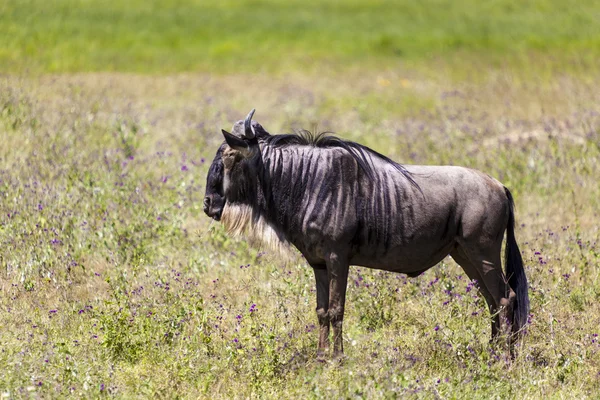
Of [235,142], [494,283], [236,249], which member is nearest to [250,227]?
[235,142]

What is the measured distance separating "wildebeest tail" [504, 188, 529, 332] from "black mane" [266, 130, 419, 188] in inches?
35.4

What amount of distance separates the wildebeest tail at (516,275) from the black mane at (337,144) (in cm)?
90

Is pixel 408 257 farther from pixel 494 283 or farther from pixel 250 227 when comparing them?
pixel 250 227

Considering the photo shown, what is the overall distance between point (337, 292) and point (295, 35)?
30.4 metres

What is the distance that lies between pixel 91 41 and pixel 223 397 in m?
23.4

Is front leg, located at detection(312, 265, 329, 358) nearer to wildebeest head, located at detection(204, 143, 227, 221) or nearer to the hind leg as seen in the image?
wildebeest head, located at detection(204, 143, 227, 221)

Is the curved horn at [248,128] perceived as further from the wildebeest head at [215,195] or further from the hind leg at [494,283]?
the hind leg at [494,283]

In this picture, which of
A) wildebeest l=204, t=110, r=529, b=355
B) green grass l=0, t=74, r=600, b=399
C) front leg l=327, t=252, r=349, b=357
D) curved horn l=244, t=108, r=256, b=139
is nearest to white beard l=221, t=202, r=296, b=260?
wildebeest l=204, t=110, r=529, b=355

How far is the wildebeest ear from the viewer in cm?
569

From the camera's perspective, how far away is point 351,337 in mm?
6125

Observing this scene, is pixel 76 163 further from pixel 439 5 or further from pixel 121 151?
pixel 439 5

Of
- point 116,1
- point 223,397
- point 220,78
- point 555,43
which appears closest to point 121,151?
point 223,397

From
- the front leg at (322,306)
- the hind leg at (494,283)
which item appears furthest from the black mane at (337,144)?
the front leg at (322,306)

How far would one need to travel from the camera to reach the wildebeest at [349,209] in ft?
18.9
